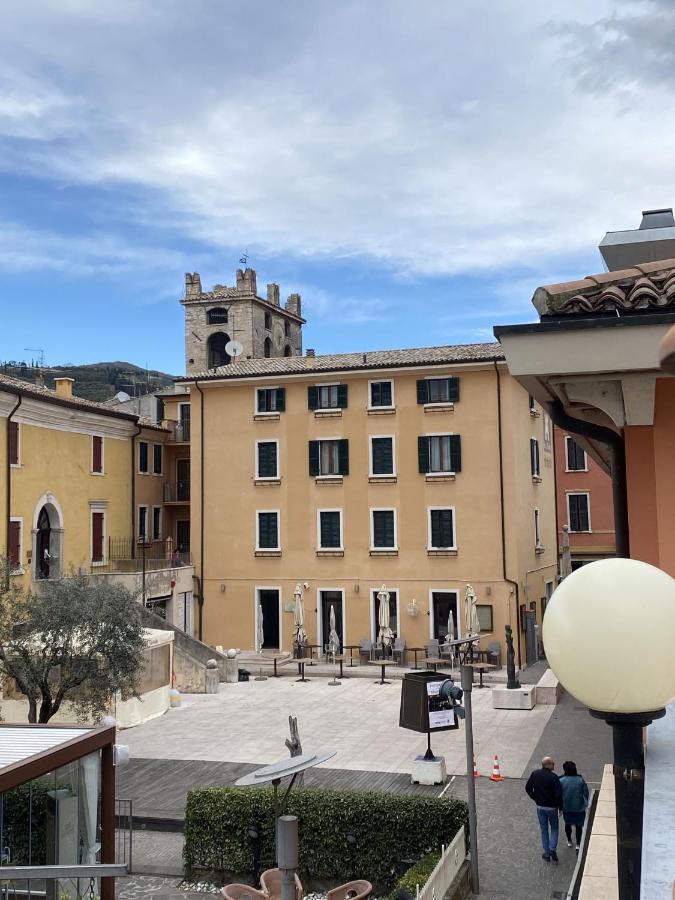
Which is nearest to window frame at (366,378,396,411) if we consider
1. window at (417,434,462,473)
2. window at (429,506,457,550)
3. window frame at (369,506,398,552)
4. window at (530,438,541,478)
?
window at (417,434,462,473)

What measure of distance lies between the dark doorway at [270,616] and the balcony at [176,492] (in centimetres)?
723

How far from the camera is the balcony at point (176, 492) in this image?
38781 millimetres

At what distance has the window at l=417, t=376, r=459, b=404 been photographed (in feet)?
104

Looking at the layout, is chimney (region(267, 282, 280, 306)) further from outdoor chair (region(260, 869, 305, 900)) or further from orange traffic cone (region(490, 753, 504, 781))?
outdoor chair (region(260, 869, 305, 900))

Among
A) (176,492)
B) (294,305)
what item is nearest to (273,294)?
(294,305)

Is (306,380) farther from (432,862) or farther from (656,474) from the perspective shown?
(656,474)

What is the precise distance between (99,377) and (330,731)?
298ft

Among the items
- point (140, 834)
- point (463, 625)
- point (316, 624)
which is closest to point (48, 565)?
point (316, 624)

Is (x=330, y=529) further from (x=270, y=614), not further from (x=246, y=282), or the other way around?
(x=246, y=282)

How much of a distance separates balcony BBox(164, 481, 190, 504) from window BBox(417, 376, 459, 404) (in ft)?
42.1

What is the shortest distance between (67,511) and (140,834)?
18.2 metres

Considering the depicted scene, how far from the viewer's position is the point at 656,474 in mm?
4977

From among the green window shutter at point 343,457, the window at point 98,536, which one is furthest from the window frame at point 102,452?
the green window shutter at point 343,457

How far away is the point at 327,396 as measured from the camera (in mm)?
33531
